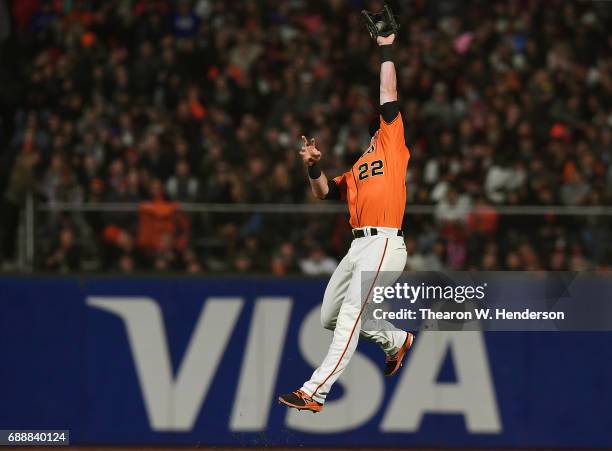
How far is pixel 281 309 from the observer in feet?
40.7

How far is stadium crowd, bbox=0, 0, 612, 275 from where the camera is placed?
51.3ft

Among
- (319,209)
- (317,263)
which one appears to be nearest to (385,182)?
(317,263)

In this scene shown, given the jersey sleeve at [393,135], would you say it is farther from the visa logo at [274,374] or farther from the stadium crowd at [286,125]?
the stadium crowd at [286,125]

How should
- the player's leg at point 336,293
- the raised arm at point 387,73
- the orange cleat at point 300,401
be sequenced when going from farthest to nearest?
1. the player's leg at point 336,293
2. the raised arm at point 387,73
3. the orange cleat at point 300,401

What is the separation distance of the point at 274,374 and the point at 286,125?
6288 mm

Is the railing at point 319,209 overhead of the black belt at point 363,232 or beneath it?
beneath

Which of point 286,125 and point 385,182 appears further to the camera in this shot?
point 286,125

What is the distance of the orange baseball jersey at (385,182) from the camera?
34.6ft

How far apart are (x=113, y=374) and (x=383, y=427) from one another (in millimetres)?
2544

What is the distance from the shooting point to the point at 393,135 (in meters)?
10.5

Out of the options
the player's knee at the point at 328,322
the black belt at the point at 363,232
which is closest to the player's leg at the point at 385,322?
the black belt at the point at 363,232

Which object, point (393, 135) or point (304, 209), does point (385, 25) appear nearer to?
point (393, 135)

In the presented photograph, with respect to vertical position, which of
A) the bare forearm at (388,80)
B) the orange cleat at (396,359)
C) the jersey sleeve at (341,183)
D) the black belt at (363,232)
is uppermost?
the bare forearm at (388,80)

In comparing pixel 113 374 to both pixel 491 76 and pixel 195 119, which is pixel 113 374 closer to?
pixel 195 119
